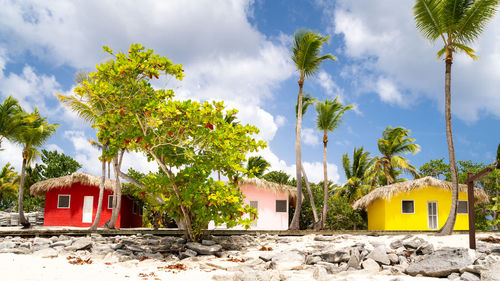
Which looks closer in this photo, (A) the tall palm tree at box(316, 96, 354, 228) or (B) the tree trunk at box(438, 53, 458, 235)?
(B) the tree trunk at box(438, 53, 458, 235)

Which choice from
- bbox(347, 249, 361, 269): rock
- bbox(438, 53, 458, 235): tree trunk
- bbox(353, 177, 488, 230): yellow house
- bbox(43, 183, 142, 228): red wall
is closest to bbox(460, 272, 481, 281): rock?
bbox(347, 249, 361, 269): rock

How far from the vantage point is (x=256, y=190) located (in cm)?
2014

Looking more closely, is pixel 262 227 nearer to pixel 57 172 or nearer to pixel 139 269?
pixel 139 269

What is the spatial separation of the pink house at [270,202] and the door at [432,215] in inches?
257

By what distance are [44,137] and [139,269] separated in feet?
53.6

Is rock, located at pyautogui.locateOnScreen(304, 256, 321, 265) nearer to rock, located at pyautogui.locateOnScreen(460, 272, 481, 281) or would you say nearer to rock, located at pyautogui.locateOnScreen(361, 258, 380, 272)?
rock, located at pyautogui.locateOnScreen(361, 258, 380, 272)

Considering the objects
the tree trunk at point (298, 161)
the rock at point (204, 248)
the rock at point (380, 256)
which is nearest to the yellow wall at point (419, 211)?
the tree trunk at point (298, 161)

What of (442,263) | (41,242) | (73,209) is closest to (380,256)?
(442,263)

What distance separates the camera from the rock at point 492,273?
19.7ft

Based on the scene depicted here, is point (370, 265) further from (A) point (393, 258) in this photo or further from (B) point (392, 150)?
(B) point (392, 150)

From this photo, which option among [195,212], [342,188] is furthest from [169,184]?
[342,188]

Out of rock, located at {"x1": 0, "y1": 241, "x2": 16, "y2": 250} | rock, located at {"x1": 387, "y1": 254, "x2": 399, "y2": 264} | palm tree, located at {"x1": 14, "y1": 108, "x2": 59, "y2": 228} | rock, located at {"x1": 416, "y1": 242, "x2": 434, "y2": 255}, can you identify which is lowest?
rock, located at {"x1": 0, "y1": 241, "x2": 16, "y2": 250}

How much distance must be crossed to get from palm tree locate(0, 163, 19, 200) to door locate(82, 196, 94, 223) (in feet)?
33.7

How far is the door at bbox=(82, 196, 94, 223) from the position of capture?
21.6 m
